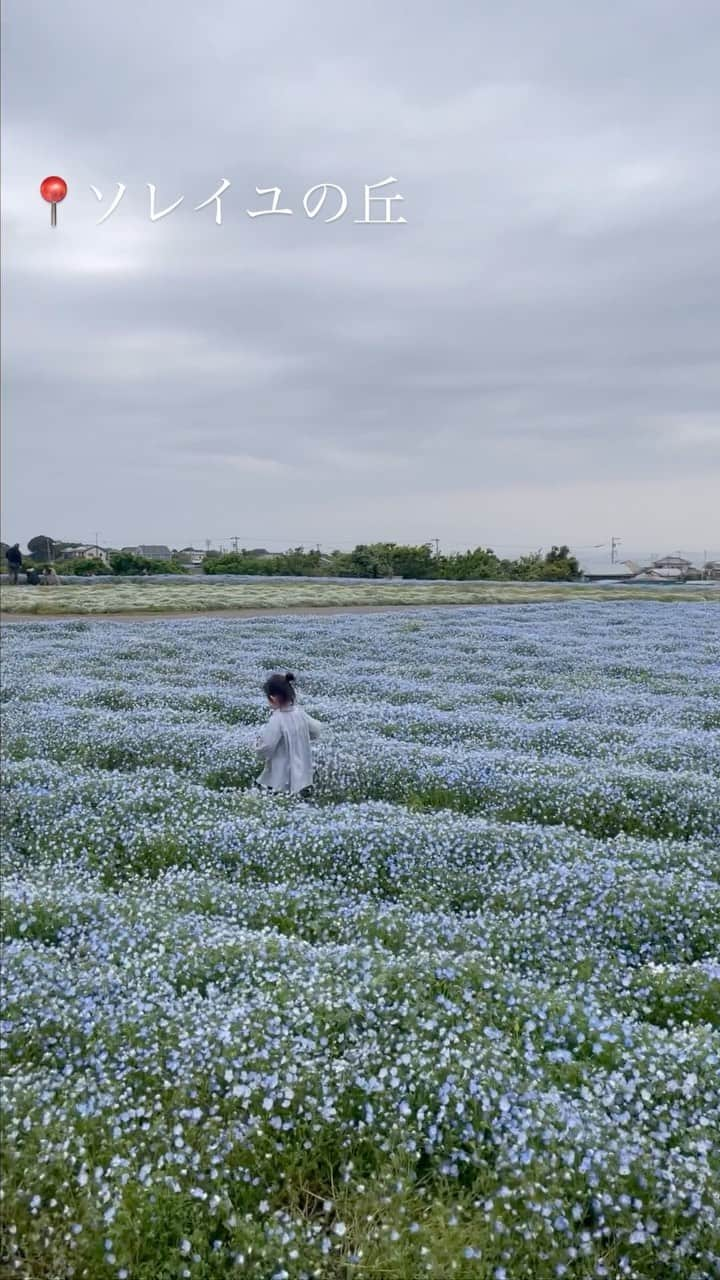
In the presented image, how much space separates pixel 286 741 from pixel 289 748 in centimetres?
8

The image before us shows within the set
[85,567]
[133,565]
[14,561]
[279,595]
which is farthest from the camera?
[133,565]

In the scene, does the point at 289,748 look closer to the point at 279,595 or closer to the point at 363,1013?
the point at 363,1013

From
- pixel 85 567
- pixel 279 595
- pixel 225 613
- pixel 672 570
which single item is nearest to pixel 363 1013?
pixel 225 613

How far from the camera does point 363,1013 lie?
457 cm

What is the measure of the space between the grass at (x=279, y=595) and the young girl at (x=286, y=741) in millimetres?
24649

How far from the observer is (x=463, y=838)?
7203 mm

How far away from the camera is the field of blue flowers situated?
11.3 ft

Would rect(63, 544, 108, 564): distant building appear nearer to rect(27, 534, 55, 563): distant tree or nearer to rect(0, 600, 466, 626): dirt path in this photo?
rect(27, 534, 55, 563): distant tree

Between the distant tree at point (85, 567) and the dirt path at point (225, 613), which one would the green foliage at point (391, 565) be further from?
the dirt path at point (225, 613)

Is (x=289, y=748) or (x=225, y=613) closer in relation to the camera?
(x=289, y=748)

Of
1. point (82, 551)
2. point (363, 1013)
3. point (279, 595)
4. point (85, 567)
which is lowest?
point (363, 1013)

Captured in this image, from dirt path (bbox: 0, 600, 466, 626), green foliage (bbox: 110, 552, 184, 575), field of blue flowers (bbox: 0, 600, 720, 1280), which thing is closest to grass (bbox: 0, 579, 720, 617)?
dirt path (bbox: 0, 600, 466, 626)

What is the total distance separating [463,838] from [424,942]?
1.75 m

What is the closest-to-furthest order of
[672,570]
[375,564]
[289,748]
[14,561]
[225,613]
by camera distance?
[289,748] < [225,613] < [14,561] < [375,564] < [672,570]
